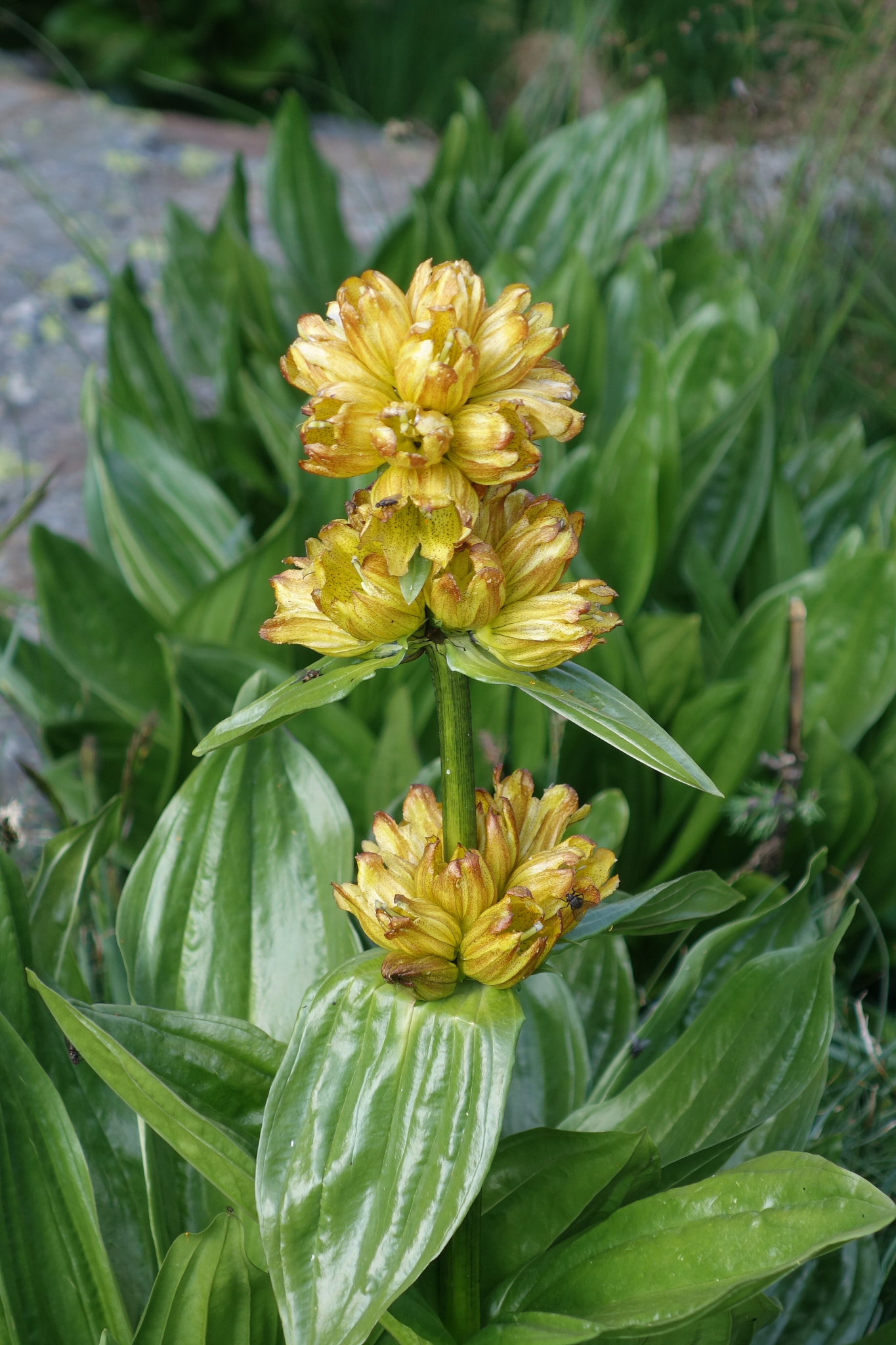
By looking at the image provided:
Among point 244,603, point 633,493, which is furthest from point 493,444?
point 633,493

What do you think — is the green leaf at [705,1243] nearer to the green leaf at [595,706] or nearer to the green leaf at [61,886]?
the green leaf at [595,706]

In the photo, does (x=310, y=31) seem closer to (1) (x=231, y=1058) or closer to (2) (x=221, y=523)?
(2) (x=221, y=523)

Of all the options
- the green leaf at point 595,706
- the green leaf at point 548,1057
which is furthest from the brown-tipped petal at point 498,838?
the green leaf at point 548,1057

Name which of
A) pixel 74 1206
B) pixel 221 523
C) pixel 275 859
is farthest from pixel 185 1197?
pixel 221 523

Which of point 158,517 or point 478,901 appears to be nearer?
point 478,901

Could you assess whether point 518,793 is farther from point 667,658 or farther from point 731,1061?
point 667,658

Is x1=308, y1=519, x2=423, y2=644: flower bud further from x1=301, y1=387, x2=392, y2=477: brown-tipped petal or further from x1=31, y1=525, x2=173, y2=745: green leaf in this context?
x1=31, y1=525, x2=173, y2=745: green leaf
